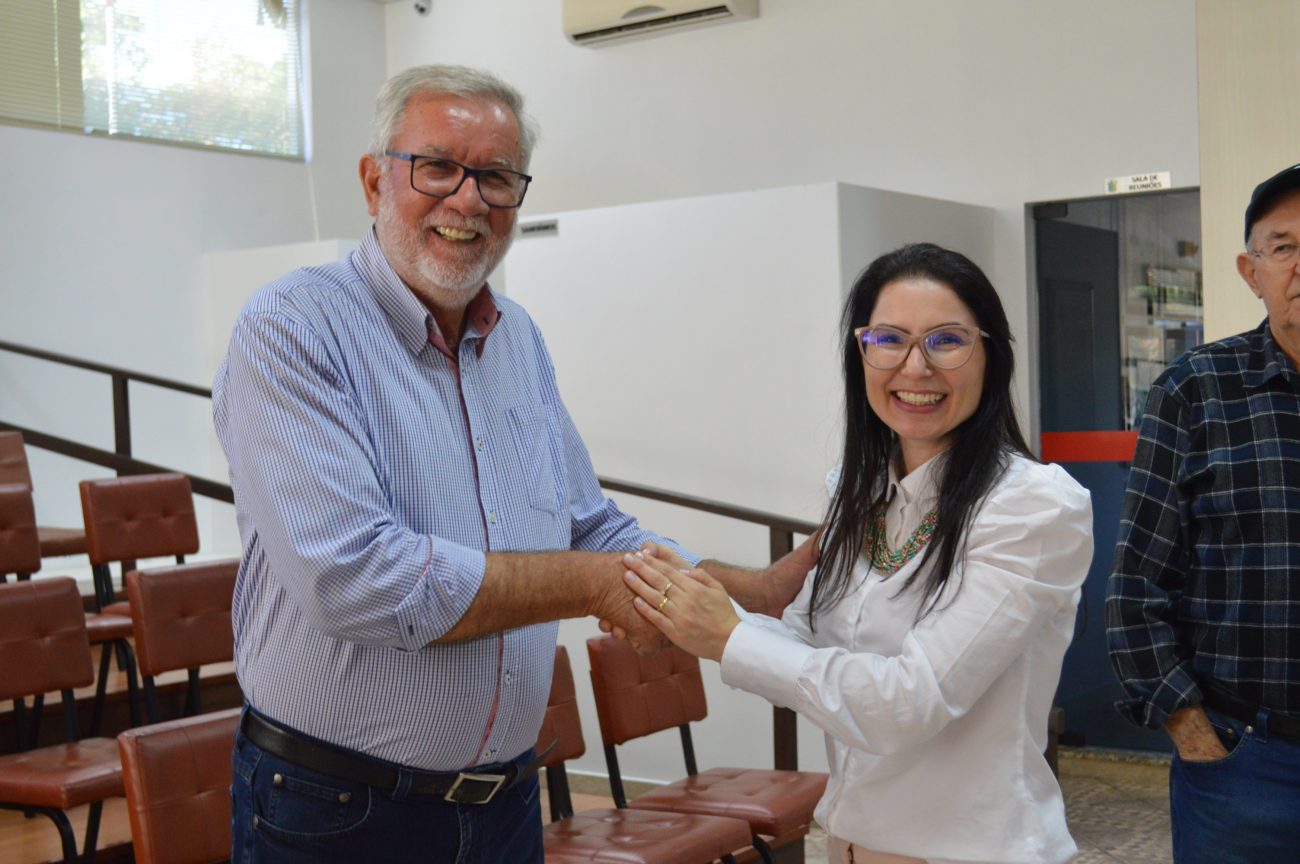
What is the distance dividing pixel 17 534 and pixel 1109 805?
435 cm

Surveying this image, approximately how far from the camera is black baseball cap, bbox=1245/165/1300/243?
2.09 m

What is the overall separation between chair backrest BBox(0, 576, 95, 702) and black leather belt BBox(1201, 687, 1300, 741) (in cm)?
300

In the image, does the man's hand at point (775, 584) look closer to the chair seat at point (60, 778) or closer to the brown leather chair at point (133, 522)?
the chair seat at point (60, 778)

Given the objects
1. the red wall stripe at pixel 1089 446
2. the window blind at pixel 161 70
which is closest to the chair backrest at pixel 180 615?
the red wall stripe at pixel 1089 446

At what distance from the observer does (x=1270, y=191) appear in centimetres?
212

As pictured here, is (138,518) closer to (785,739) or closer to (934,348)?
(785,739)

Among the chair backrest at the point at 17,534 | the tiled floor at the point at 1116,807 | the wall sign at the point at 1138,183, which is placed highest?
the wall sign at the point at 1138,183

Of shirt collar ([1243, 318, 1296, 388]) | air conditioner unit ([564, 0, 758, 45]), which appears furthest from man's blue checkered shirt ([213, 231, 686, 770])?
air conditioner unit ([564, 0, 758, 45])

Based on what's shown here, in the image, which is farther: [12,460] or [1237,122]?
[12,460]

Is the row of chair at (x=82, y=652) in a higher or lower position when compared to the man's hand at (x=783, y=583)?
lower

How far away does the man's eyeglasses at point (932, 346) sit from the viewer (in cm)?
176

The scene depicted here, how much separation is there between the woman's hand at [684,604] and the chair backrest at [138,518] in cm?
331

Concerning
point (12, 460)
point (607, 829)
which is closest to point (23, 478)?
point (12, 460)

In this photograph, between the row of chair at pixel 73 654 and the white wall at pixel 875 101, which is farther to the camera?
the white wall at pixel 875 101
